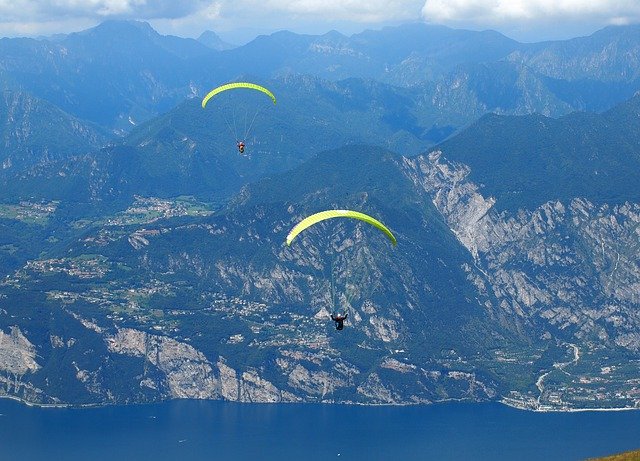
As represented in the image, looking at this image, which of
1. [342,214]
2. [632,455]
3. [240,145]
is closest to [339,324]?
[342,214]

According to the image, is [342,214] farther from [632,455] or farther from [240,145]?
[240,145]

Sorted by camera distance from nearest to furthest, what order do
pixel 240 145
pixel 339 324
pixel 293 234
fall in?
1. pixel 293 234
2. pixel 339 324
3. pixel 240 145

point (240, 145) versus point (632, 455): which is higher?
point (240, 145)

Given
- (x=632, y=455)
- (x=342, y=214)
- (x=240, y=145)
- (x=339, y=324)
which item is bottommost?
(x=632, y=455)

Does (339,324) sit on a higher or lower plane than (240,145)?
lower

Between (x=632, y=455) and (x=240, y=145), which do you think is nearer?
(x=632, y=455)

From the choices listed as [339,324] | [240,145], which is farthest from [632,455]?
[240,145]

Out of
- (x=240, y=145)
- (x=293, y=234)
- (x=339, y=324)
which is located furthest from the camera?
(x=240, y=145)

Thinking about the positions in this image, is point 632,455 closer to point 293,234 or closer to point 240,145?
point 293,234

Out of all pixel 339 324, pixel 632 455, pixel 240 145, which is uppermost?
pixel 240 145
